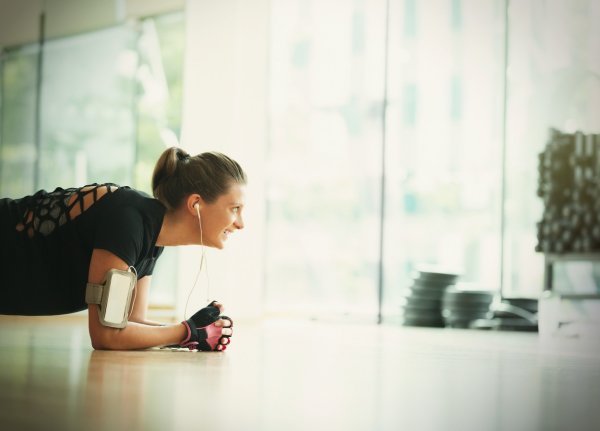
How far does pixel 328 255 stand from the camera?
6266mm

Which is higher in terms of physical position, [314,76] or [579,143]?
[314,76]

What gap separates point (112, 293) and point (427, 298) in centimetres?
314

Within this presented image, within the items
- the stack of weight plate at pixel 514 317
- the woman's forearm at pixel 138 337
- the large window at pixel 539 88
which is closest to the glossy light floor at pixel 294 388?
the woman's forearm at pixel 138 337

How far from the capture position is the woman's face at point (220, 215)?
2242 millimetres

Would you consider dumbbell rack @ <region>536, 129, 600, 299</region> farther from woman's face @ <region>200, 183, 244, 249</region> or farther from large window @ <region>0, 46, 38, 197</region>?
large window @ <region>0, 46, 38, 197</region>

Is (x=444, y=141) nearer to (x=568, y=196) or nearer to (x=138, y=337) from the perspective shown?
(x=568, y=196)

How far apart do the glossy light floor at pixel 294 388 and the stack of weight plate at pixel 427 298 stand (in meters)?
1.91

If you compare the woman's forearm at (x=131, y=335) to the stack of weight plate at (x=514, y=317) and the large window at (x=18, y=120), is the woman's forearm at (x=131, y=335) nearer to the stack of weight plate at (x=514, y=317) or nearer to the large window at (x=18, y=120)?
the stack of weight plate at (x=514, y=317)

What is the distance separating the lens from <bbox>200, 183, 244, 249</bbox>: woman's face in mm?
2242

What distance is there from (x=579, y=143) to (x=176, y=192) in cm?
297

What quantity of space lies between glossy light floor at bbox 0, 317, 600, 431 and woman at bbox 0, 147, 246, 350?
8cm

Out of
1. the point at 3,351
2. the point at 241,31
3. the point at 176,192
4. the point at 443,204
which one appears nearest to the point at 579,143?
the point at 443,204

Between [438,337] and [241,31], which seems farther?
[241,31]

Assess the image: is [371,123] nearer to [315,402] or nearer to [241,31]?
[241,31]
